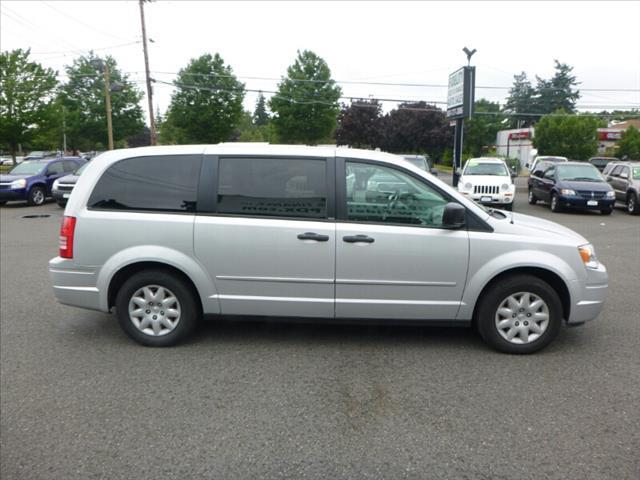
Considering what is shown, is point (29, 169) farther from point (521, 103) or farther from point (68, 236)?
point (521, 103)

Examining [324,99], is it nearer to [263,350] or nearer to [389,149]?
[389,149]

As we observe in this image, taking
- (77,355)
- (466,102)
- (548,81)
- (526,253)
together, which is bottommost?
(77,355)

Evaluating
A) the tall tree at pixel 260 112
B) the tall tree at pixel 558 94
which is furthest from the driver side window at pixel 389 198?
the tall tree at pixel 260 112

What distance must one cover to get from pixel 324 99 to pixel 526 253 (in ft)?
132

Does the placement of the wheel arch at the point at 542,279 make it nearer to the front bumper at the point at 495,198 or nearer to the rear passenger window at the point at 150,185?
the rear passenger window at the point at 150,185

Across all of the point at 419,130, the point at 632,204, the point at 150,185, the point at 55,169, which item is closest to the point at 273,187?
the point at 150,185

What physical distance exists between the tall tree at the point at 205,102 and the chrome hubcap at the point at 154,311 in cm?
3948

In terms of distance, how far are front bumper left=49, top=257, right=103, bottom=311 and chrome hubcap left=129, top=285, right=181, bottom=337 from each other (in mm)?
318

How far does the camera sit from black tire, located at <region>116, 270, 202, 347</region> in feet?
15.1

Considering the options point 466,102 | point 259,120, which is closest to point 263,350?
point 466,102

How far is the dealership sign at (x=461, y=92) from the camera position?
22.8 m

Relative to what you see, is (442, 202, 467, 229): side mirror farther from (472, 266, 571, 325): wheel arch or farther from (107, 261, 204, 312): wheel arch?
(107, 261, 204, 312): wheel arch

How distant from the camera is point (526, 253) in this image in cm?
445

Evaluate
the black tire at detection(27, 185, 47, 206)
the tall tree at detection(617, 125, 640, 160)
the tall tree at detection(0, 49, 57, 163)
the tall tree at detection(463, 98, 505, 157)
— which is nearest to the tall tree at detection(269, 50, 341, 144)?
the tall tree at detection(0, 49, 57, 163)
